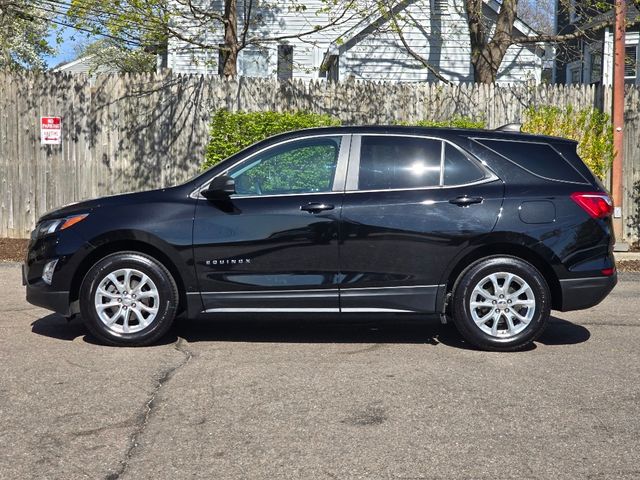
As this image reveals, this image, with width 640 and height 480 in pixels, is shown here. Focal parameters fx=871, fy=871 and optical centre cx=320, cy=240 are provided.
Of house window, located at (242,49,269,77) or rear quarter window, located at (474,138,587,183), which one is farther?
house window, located at (242,49,269,77)

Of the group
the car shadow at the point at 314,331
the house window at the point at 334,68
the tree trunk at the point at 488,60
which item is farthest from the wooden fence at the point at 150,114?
the house window at the point at 334,68

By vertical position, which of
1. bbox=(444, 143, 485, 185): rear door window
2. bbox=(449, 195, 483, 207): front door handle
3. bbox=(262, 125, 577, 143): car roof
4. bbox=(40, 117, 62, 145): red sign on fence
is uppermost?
bbox=(40, 117, 62, 145): red sign on fence

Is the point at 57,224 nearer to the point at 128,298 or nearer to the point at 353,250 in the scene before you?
the point at 128,298

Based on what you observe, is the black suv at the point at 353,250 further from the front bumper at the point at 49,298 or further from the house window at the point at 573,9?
the house window at the point at 573,9

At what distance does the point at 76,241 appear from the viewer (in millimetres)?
6934

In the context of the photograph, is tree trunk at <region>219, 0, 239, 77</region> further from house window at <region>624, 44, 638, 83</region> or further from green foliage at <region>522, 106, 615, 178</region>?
house window at <region>624, 44, 638, 83</region>

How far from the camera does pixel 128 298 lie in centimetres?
695

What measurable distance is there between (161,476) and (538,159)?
4.26m

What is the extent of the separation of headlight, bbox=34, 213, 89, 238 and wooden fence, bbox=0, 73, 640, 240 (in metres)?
6.77

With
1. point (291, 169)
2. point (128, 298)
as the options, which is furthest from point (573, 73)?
point (128, 298)

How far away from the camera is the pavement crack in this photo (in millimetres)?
4353

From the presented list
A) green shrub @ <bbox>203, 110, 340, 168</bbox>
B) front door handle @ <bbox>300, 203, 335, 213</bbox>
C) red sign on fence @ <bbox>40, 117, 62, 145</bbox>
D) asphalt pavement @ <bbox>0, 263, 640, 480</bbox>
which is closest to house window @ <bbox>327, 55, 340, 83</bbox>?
green shrub @ <bbox>203, 110, 340, 168</bbox>

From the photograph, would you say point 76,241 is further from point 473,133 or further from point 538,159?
point 538,159

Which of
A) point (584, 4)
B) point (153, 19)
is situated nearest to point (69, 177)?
point (153, 19)
